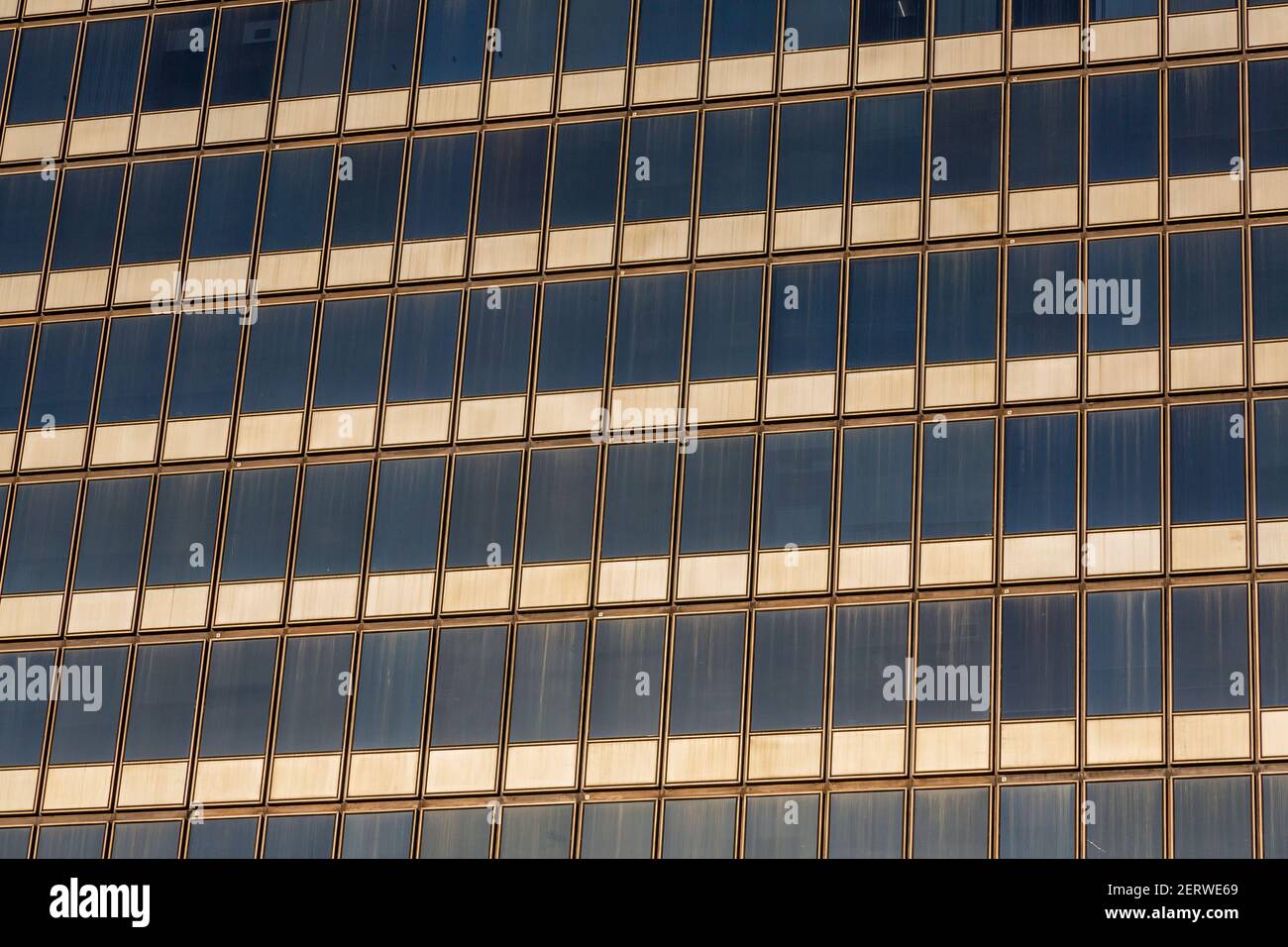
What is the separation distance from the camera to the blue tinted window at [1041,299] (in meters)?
56.2

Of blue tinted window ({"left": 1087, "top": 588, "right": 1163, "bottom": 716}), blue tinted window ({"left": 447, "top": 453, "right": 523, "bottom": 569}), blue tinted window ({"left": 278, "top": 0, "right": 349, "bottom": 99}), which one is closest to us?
blue tinted window ({"left": 1087, "top": 588, "right": 1163, "bottom": 716})

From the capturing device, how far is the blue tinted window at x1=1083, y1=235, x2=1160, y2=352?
183ft

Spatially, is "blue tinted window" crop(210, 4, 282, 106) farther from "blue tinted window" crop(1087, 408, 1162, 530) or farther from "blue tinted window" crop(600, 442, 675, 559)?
"blue tinted window" crop(1087, 408, 1162, 530)

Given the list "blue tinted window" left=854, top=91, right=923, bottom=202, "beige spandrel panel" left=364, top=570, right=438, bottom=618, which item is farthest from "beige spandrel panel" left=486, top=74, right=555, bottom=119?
"beige spandrel panel" left=364, top=570, right=438, bottom=618

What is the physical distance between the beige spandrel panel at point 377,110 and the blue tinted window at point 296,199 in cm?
101

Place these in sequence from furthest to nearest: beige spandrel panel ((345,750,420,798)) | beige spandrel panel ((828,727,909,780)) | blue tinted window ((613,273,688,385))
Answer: blue tinted window ((613,273,688,385)), beige spandrel panel ((345,750,420,798)), beige spandrel panel ((828,727,909,780))

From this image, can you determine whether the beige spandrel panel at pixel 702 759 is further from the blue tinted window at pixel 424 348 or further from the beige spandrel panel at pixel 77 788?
the beige spandrel panel at pixel 77 788

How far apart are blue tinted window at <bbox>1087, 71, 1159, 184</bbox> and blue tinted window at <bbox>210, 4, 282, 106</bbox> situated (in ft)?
69.9

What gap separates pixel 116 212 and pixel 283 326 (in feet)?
20.3

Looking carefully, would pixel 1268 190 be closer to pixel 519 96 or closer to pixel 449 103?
pixel 519 96

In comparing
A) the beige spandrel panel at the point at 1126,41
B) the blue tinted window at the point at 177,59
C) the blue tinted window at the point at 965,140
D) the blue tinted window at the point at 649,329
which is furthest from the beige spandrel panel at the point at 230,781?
the beige spandrel panel at the point at 1126,41

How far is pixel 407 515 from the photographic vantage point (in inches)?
2318

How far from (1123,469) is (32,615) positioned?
86.9 ft
